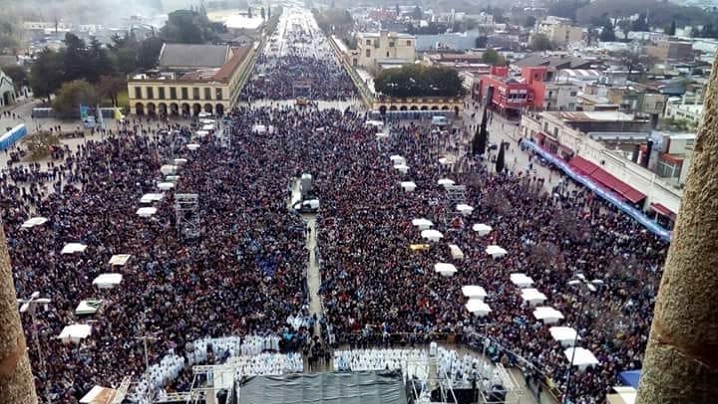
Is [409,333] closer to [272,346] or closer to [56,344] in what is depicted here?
[272,346]

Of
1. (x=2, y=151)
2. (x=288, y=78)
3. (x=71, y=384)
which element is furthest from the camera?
(x=288, y=78)

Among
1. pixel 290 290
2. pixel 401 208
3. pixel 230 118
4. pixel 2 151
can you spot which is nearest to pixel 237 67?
pixel 230 118

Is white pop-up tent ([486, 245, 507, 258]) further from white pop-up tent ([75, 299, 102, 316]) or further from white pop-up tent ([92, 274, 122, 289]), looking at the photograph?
white pop-up tent ([75, 299, 102, 316])

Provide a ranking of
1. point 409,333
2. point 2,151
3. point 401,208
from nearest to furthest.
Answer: point 409,333 < point 401,208 < point 2,151

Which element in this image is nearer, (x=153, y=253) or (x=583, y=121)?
(x=153, y=253)

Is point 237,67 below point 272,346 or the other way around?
the other way around

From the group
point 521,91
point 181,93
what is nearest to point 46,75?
point 181,93

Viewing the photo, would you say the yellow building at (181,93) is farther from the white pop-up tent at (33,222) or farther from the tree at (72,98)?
the white pop-up tent at (33,222)

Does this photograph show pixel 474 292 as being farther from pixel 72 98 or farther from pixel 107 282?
pixel 72 98
